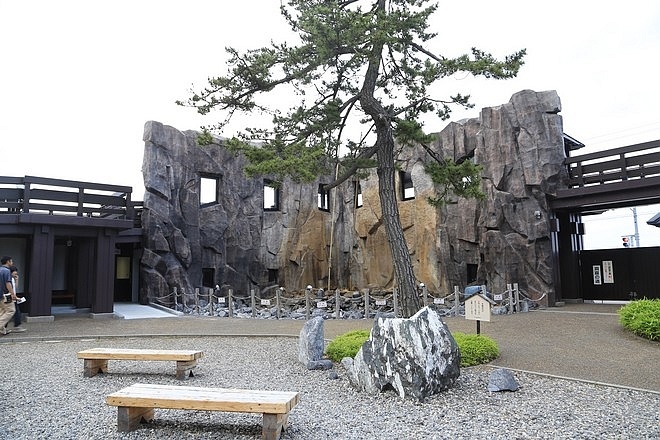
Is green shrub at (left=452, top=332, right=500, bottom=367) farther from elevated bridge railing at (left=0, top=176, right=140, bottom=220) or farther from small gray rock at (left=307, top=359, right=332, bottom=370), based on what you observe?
elevated bridge railing at (left=0, top=176, right=140, bottom=220)

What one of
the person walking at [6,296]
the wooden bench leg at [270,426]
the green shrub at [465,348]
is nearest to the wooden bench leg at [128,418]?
the wooden bench leg at [270,426]

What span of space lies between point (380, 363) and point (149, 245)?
1615cm

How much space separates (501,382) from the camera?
232 inches

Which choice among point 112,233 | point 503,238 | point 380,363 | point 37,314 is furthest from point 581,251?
point 37,314

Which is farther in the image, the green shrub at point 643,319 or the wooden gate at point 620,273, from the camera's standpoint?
the wooden gate at point 620,273

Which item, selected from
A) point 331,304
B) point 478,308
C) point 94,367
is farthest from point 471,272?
point 94,367

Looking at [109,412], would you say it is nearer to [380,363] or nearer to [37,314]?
[380,363]

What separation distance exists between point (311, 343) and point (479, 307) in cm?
274

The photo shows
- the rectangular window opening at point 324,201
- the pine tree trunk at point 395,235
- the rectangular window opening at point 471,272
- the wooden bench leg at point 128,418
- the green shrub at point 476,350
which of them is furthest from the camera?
the rectangular window opening at point 324,201

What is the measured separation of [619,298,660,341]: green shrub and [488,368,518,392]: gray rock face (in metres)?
4.42

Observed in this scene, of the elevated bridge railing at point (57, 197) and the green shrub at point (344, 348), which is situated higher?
the elevated bridge railing at point (57, 197)

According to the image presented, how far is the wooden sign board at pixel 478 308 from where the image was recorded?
7.46 m

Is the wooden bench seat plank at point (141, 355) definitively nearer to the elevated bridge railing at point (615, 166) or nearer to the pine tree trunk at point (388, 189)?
the pine tree trunk at point (388, 189)

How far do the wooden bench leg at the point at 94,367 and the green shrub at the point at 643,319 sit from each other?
9.34 m
